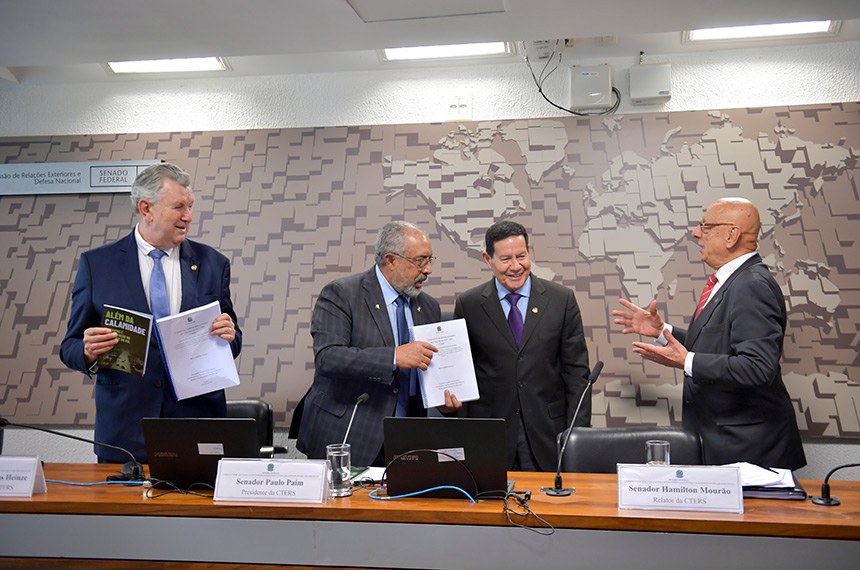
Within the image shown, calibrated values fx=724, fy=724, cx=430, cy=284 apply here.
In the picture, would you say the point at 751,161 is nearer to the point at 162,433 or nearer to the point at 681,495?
the point at 681,495

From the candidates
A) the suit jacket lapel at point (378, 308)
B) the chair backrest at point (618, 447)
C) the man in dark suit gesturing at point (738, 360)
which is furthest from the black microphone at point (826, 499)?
the suit jacket lapel at point (378, 308)

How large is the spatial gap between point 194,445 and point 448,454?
76cm

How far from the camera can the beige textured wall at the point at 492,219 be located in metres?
3.75

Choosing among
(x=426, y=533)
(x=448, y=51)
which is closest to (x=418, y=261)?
(x=426, y=533)

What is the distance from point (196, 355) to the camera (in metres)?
2.64

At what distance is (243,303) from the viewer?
4.15 metres

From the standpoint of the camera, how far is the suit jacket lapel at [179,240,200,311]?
282 centimetres

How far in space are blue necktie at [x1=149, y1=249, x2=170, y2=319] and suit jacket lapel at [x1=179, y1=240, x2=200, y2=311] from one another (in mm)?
65

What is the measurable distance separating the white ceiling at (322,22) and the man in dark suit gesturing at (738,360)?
994 mm

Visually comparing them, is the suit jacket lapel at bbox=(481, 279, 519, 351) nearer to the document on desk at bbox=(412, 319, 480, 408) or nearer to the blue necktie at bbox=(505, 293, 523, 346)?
the blue necktie at bbox=(505, 293, 523, 346)

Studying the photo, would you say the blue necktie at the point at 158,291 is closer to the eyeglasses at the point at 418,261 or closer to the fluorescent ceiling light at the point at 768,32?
the eyeglasses at the point at 418,261

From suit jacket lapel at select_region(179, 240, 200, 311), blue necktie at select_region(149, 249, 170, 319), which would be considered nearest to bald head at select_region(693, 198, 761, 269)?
suit jacket lapel at select_region(179, 240, 200, 311)

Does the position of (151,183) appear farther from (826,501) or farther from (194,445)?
(826,501)

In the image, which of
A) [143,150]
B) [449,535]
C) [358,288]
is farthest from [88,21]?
[449,535]
